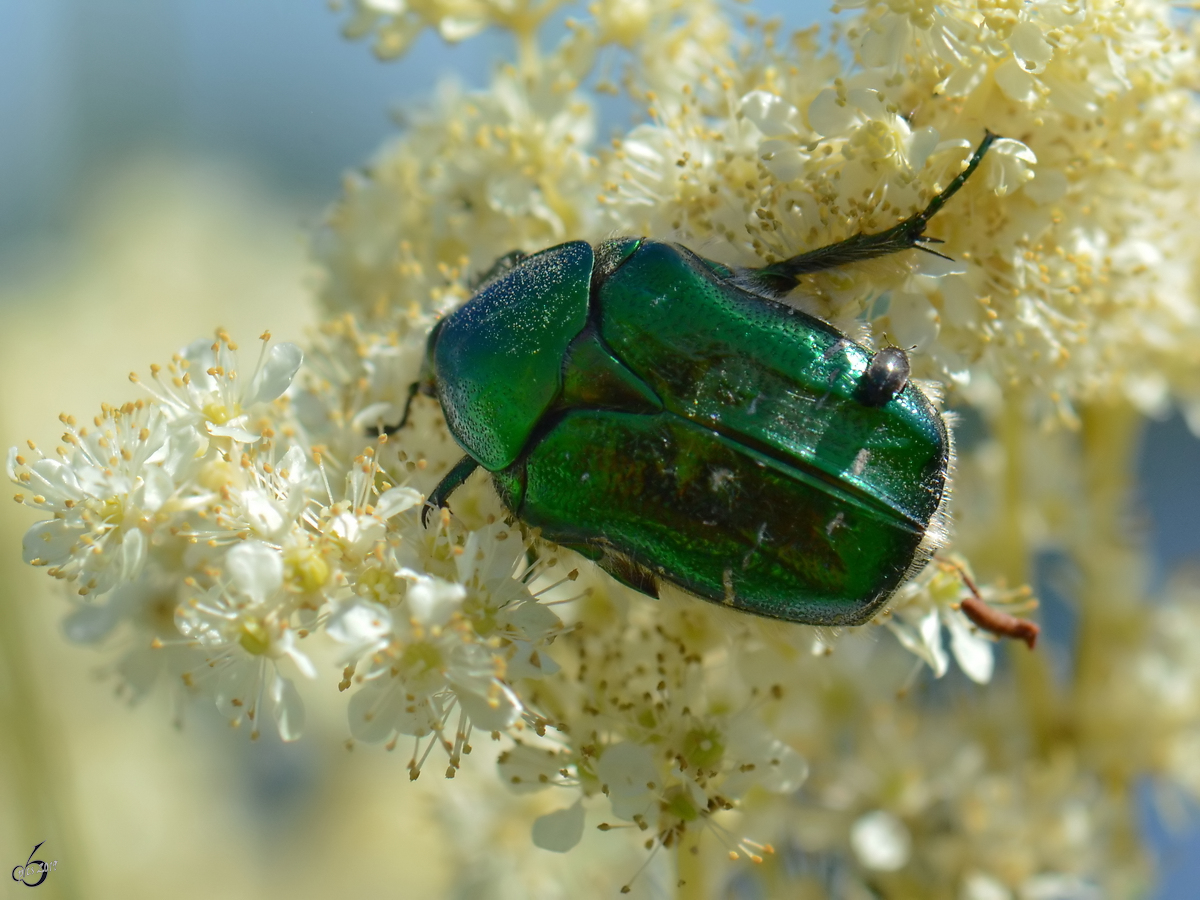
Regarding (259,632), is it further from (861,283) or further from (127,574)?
(861,283)

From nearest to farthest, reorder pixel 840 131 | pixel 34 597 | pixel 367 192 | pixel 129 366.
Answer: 1. pixel 840 131
2. pixel 367 192
3. pixel 34 597
4. pixel 129 366

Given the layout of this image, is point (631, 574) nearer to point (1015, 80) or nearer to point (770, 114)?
point (770, 114)

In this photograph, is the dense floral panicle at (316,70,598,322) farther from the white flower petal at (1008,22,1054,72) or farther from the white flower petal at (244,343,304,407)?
the white flower petal at (1008,22,1054,72)

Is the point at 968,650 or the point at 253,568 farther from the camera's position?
the point at 968,650

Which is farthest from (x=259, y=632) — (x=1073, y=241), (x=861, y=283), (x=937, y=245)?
(x=1073, y=241)

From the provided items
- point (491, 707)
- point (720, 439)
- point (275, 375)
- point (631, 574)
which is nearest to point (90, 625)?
point (275, 375)

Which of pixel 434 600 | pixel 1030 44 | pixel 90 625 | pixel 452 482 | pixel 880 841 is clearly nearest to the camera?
pixel 434 600

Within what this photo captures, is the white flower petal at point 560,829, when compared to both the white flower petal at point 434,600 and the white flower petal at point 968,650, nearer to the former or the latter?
the white flower petal at point 434,600
